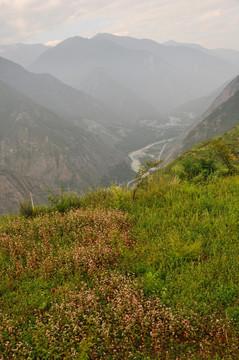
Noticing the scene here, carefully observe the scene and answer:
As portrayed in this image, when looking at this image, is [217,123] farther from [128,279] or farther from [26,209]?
[128,279]

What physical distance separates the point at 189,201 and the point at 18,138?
20301 cm

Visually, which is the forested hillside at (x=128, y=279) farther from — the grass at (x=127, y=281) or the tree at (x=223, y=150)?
the tree at (x=223, y=150)

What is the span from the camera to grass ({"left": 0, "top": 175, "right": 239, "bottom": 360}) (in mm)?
4164

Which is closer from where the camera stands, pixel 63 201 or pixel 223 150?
pixel 63 201

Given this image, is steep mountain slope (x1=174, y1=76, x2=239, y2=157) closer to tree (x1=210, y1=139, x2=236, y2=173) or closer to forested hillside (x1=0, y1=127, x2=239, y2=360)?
tree (x1=210, y1=139, x2=236, y2=173)

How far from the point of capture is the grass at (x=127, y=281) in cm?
416

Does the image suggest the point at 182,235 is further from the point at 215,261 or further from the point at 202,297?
the point at 202,297

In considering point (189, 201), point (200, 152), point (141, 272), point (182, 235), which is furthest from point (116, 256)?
point (200, 152)

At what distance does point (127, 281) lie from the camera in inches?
203

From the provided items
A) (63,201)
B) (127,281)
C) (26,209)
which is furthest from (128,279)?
(26,209)

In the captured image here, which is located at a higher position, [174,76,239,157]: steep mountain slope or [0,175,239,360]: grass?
[0,175,239,360]: grass

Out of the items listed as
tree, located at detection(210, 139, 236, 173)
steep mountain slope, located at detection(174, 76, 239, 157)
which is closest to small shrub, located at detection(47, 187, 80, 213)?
tree, located at detection(210, 139, 236, 173)

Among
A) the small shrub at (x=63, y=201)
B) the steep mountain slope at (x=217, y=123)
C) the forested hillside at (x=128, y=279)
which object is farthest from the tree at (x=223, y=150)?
the steep mountain slope at (x=217, y=123)

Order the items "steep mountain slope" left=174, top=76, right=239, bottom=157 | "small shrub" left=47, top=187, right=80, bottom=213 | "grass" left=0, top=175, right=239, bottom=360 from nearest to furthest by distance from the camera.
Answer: "grass" left=0, top=175, right=239, bottom=360 → "small shrub" left=47, top=187, right=80, bottom=213 → "steep mountain slope" left=174, top=76, right=239, bottom=157
